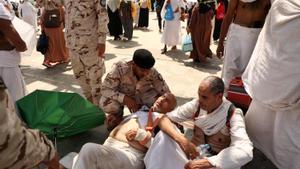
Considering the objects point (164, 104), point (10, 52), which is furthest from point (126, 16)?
point (164, 104)

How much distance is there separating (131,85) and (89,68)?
112 centimetres

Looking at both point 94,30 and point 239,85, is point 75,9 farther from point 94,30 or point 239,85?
point 239,85

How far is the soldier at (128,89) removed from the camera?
3420 millimetres

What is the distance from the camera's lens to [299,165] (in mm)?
3014

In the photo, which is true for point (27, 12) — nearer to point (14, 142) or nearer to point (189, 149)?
point (189, 149)

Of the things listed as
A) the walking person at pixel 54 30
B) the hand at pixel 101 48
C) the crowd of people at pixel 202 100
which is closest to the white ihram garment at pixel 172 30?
the walking person at pixel 54 30

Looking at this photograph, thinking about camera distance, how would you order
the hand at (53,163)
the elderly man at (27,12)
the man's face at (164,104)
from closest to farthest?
the hand at (53,163), the man's face at (164,104), the elderly man at (27,12)

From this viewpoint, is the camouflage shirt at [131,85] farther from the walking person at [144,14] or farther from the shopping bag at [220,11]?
the walking person at [144,14]

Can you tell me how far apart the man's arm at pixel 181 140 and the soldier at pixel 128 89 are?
588 millimetres

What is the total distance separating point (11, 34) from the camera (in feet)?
11.2

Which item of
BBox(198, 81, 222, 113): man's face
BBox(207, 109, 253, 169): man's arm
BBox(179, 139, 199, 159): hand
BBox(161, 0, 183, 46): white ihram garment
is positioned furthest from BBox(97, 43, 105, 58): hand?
BBox(161, 0, 183, 46): white ihram garment

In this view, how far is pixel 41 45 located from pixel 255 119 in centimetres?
468

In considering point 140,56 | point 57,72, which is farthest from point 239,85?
point 57,72

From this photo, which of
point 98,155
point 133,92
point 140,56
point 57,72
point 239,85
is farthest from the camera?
point 57,72
